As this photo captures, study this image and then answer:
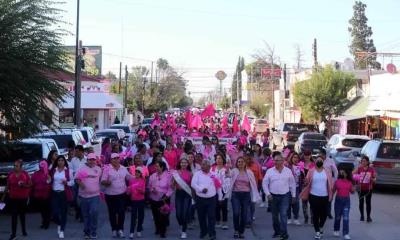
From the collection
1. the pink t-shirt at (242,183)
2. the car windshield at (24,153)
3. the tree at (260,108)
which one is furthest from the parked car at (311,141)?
Answer: the tree at (260,108)

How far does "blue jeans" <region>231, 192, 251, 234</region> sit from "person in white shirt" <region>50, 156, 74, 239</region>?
326 centimetres

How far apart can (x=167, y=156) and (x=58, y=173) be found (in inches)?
181

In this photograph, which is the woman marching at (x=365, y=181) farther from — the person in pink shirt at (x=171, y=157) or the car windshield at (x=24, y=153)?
the car windshield at (x=24, y=153)

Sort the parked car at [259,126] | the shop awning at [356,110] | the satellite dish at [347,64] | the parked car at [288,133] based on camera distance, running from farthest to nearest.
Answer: the satellite dish at [347,64] → the parked car at [259,126] → the shop awning at [356,110] → the parked car at [288,133]

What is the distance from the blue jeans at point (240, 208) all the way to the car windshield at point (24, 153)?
6408 millimetres

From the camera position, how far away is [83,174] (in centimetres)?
1170

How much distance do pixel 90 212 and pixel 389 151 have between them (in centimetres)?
1171

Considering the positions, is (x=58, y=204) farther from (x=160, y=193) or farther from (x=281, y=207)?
(x=281, y=207)

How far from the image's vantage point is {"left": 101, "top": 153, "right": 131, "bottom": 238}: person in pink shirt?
1199 centimetres

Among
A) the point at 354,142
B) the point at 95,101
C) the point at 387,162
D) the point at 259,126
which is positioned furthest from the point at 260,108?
the point at 387,162

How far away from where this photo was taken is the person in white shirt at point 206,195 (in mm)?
11773

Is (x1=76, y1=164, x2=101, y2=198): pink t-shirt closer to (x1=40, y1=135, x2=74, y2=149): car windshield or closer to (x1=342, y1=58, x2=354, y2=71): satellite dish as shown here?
(x1=40, y1=135, x2=74, y2=149): car windshield

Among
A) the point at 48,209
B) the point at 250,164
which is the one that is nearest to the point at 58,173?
the point at 48,209

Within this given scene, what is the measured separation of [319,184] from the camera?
12.1 m
